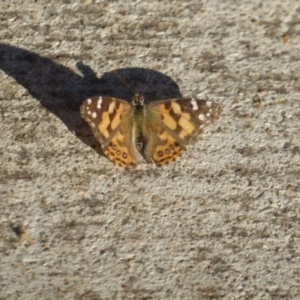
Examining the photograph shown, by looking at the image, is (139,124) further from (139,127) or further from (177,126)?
(177,126)

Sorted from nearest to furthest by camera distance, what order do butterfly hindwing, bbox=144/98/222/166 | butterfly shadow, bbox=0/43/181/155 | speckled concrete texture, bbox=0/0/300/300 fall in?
1. speckled concrete texture, bbox=0/0/300/300
2. butterfly hindwing, bbox=144/98/222/166
3. butterfly shadow, bbox=0/43/181/155

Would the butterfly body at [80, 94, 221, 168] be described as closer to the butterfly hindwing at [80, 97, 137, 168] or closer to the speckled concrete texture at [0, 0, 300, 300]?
the butterfly hindwing at [80, 97, 137, 168]

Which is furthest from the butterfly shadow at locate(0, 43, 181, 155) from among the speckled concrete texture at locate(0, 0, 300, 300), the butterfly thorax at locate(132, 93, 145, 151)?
the butterfly thorax at locate(132, 93, 145, 151)

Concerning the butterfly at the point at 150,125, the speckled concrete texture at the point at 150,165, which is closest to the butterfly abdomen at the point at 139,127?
the butterfly at the point at 150,125

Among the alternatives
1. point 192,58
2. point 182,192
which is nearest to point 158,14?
point 192,58

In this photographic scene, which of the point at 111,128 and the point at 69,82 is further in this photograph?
the point at 69,82

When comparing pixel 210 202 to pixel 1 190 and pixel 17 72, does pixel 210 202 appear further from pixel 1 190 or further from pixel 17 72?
pixel 17 72

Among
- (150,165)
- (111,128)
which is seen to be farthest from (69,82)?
(150,165)
